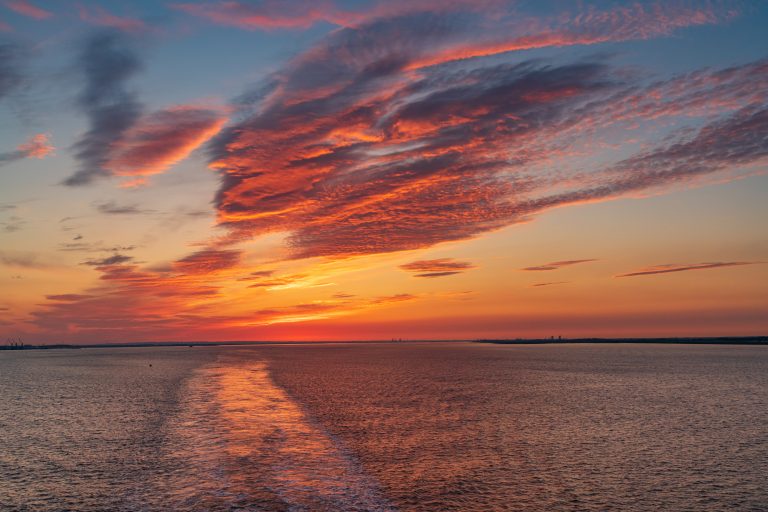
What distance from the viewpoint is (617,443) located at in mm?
28625

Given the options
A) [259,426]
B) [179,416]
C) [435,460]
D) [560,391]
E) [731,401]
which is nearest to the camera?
[435,460]

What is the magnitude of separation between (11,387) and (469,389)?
5296cm

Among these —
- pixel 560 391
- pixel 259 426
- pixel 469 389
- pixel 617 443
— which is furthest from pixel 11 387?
pixel 617 443

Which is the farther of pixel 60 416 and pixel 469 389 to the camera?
pixel 469 389

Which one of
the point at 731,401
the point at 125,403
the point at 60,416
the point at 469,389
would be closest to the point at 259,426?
the point at 60,416

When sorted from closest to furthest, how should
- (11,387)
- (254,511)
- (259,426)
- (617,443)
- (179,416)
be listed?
(254,511), (617,443), (259,426), (179,416), (11,387)

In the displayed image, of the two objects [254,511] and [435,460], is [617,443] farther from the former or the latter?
[254,511]

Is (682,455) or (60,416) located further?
(60,416)

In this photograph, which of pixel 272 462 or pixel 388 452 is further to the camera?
pixel 388 452

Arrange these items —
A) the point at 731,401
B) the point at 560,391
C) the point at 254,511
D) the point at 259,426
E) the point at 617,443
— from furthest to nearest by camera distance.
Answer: the point at 560,391
the point at 731,401
the point at 259,426
the point at 617,443
the point at 254,511

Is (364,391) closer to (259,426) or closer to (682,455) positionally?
(259,426)

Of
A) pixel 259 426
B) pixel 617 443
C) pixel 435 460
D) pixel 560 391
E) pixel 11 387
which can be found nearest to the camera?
pixel 435 460

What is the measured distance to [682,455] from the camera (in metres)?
25.9

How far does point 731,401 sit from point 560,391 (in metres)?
14.3
